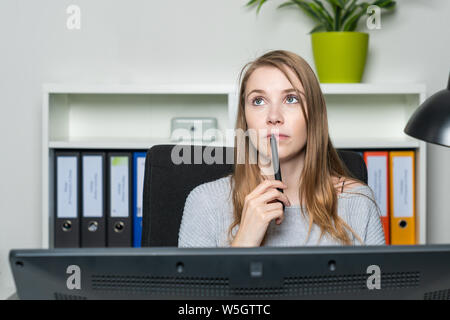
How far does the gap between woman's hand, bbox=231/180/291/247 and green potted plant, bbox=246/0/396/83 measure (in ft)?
2.95

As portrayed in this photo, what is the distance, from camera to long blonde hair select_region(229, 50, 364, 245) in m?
1.24

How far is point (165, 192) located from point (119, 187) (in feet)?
1.68

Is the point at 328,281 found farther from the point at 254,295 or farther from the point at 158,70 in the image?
the point at 158,70

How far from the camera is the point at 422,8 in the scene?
2.03 m

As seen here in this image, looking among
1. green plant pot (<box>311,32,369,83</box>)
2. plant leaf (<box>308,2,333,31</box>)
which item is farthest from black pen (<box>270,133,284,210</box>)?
plant leaf (<box>308,2,333,31</box>)

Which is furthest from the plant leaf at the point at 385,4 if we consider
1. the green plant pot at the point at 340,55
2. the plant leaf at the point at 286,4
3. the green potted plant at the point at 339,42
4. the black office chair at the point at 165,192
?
the black office chair at the point at 165,192

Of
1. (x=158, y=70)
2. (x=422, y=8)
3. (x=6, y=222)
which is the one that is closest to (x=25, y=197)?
(x=6, y=222)

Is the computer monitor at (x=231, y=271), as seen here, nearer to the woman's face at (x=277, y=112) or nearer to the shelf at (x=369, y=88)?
the woman's face at (x=277, y=112)

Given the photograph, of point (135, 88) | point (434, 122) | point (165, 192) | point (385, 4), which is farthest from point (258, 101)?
point (385, 4)

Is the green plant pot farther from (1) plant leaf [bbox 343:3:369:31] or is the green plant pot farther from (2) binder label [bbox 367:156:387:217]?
(2) binder label [bbox 367:156:387:217]

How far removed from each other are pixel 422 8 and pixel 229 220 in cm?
124

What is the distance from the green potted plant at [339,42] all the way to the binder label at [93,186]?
0.77 m

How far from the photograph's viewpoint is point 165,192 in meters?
1.33
